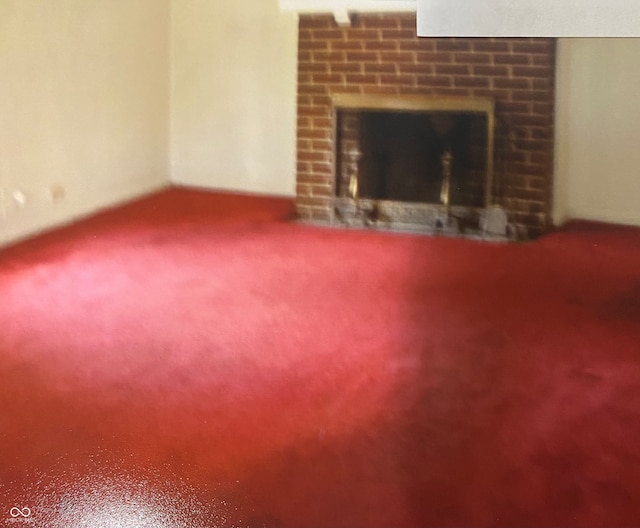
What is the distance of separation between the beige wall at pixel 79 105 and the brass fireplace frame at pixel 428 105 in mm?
1430

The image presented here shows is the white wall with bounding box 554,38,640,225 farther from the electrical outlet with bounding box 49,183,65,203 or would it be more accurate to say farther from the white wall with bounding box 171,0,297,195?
the electrical outlet with bounding box 49,183,65,203

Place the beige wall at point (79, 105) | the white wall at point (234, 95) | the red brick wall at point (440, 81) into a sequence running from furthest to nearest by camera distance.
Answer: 1. the white wall at point (234, 95)
2. the red brick wall at point (440, 81)
3. the beige wall at point (79, 105)

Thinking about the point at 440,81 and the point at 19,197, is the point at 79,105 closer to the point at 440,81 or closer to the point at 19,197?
the point at 19,197

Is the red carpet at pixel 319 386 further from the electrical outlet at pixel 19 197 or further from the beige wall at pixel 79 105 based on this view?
the beige wall at pixel 79 105

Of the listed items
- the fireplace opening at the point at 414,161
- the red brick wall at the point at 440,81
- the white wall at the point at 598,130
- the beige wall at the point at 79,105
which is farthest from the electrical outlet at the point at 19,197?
the white wall at the point at 598,130

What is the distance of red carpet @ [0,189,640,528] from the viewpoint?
1.89 m

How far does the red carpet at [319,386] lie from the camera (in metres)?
1.89

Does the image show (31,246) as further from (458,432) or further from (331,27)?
(458,432)

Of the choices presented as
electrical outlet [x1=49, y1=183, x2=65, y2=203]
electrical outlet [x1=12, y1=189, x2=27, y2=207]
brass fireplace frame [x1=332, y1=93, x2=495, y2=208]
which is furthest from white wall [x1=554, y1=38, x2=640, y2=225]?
electrical outlet [x1=12, y1=189, x2=27, y2=207]

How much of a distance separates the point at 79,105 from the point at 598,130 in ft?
10.0

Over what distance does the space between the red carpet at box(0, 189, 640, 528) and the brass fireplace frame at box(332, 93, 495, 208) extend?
2.08 feet

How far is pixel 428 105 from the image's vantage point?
4.50 m

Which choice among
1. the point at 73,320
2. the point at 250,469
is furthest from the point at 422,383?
the point at 73,320

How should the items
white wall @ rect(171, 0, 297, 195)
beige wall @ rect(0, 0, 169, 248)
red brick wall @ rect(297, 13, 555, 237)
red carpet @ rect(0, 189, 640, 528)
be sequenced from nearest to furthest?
red carpet @ rect(0, 189, 640, 528) < beige wall @ rect(0, 0, 169, 248) < red brick wall @ rect(297, 13, 555, 237) < white wall @ rect(171, 0, 297, 195)
